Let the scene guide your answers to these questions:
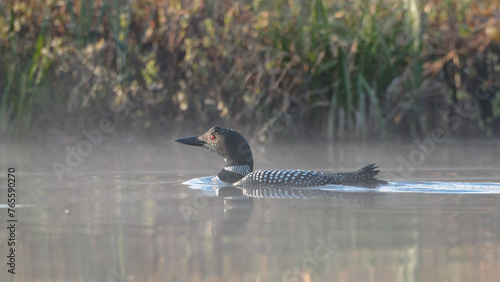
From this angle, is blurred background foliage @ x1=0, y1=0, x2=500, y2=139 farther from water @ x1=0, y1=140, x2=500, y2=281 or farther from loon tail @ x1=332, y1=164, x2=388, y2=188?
loon tail @ x1=332, y1=164, x2=388, y2=188

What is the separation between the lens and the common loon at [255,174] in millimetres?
6035

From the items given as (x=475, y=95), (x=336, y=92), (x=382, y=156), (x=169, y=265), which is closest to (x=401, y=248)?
(x=169, y=265)

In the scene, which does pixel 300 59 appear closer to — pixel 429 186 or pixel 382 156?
pixel 382 156

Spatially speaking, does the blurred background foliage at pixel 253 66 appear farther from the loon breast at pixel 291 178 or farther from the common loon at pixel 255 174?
the loon breast at pixel 291 178

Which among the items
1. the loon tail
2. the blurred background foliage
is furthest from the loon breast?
the blurred background foliage

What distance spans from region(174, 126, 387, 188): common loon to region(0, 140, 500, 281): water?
106mm

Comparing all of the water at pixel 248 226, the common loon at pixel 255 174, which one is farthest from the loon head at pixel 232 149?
the water at pixel 248 226

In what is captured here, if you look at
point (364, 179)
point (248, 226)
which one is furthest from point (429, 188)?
point (248, 226)

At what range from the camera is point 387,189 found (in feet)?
19.5

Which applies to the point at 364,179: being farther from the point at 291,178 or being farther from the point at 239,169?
the point at 239,169

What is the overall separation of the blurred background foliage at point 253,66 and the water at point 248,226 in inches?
79.6

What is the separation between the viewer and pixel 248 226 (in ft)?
14.7

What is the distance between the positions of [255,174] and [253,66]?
357cm

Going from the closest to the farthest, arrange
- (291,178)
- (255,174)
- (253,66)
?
(291,178), (255,174), (253,66)
